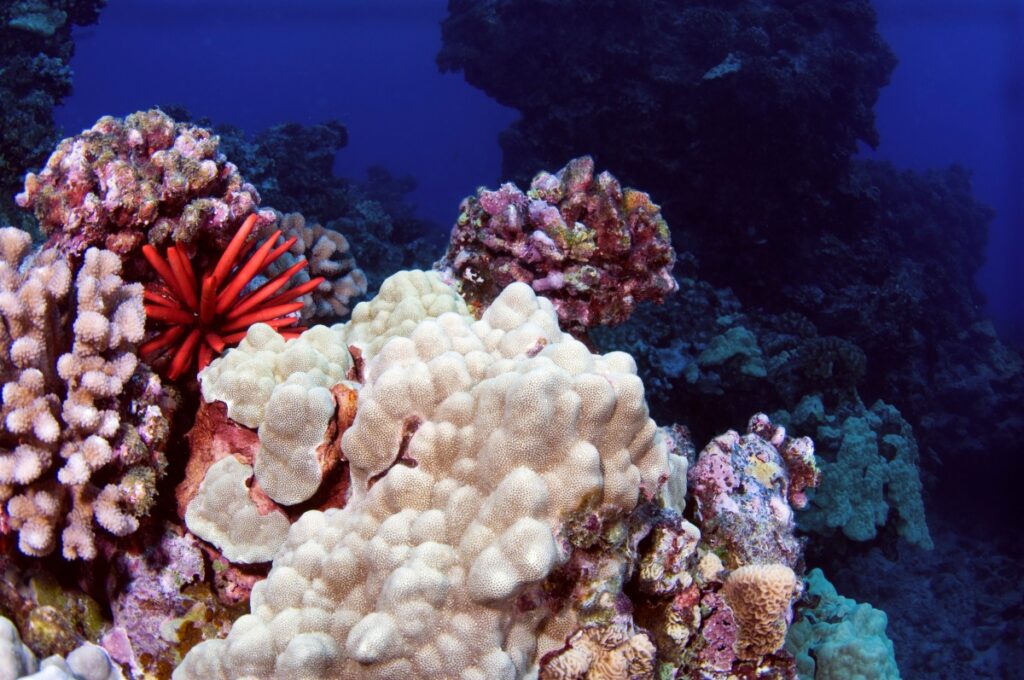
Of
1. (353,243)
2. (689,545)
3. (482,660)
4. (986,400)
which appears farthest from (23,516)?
(986,400)

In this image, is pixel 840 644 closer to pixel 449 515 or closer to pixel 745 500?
pixel 745 500

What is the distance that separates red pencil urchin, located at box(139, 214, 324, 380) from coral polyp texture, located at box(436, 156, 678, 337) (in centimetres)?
117

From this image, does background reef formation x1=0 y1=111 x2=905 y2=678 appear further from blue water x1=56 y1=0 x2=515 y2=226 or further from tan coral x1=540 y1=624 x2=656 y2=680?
blue water x1=56 y1=0 x2=515 y2=226

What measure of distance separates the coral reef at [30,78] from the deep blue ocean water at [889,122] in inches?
181

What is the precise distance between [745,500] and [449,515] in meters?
1.98

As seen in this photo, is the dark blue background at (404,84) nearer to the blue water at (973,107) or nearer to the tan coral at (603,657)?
the blue water at (973,107)

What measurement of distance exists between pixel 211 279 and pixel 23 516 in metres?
1.20

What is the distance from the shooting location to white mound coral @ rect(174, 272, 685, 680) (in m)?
1.95

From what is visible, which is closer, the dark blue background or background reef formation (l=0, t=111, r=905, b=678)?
background reef formation (l=0, t=111, r=905, b=678)

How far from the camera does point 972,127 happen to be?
112625 millimetres

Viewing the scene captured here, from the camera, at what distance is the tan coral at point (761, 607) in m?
2.59

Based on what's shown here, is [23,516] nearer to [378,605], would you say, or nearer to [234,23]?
[378,605]

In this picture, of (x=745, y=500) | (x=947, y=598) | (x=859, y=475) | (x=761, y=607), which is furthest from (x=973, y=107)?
(x=761, y=607)

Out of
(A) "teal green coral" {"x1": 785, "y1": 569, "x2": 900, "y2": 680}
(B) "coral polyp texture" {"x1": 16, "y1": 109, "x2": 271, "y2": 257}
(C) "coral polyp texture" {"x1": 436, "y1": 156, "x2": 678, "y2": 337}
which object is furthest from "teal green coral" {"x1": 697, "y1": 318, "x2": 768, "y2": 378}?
(B) "coral polyp texture" {"x1": 16, "y1": 109, "x2": 271, "y2": 257}
